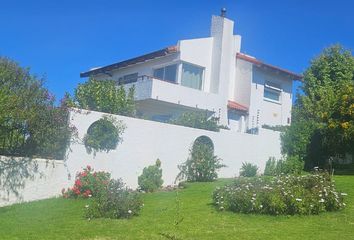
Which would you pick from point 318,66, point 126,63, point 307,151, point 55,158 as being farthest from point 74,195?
point 318,66

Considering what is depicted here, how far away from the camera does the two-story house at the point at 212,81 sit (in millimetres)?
27808

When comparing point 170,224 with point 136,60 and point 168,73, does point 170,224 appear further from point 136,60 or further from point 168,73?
point 136,60

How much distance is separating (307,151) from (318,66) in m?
11.3

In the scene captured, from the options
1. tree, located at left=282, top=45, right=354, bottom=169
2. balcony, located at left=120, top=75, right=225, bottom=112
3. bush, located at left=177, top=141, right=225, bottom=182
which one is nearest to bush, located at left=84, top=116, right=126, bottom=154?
bush, located at left=177, top=141, right=225, bottom=182

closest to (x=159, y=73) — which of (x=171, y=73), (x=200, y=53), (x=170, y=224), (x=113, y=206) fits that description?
(x=171, y=73)

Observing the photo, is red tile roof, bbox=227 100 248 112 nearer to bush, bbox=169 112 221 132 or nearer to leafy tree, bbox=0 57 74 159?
bush, bbox=169 112 221 132

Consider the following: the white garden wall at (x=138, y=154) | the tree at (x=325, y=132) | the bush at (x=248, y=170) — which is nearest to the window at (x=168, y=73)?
the white garden wall at (x=138, y=154)

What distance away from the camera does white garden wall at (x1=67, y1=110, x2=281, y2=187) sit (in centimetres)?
1767

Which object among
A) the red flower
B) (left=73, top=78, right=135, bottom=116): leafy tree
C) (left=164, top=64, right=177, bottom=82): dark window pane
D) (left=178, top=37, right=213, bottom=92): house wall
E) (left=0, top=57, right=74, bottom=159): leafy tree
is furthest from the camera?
(left=164, top=64, right=177, bottom=82): dark window pane

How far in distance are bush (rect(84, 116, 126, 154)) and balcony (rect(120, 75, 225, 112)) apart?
7932 mm

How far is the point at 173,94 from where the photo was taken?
1075 inches

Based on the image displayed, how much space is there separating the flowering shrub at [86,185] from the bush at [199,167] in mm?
4664

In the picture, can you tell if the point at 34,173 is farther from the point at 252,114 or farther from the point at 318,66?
the point at 318,66

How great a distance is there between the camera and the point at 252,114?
3114cm
